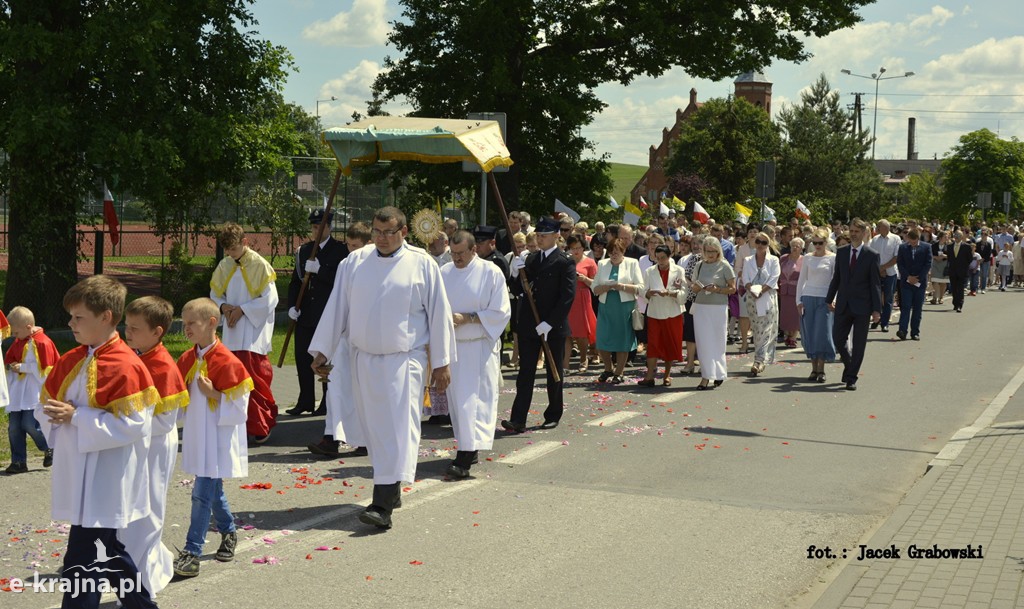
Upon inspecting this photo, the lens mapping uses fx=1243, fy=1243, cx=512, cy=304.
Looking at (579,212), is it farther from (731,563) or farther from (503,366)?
(731,563)

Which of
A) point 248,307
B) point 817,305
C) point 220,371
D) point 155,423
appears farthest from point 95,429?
point 817,305

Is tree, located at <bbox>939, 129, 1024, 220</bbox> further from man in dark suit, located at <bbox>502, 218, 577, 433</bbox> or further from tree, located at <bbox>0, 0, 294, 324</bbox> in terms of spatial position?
man in dark suit, located at <bbox>502, 218, 577, 433</bbox>

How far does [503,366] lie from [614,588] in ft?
33.0

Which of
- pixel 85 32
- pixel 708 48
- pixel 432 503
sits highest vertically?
pixel 708 48

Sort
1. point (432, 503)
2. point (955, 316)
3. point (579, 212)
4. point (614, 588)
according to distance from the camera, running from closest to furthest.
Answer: point (614, 588) < point (432, 503) < point (955, 316) < point (579, 212)

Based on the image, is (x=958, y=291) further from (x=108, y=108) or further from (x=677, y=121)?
(x=677, y=121)

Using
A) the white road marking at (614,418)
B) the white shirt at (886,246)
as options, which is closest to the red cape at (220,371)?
the white road marking at (614,418)

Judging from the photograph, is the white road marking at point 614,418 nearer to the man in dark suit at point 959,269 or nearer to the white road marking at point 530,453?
the white road marking at point 530,453

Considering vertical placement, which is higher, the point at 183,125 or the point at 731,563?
the point at 183,125

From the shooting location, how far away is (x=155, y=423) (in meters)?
5.34

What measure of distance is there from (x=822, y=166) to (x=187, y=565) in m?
81.4

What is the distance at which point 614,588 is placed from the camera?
633 centimetres

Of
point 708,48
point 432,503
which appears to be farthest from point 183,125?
point 708,48

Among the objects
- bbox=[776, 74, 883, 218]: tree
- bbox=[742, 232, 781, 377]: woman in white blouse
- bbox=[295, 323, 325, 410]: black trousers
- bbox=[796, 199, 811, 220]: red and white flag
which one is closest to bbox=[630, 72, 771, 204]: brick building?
bbox=[776, 74, 883, 218]: tree
